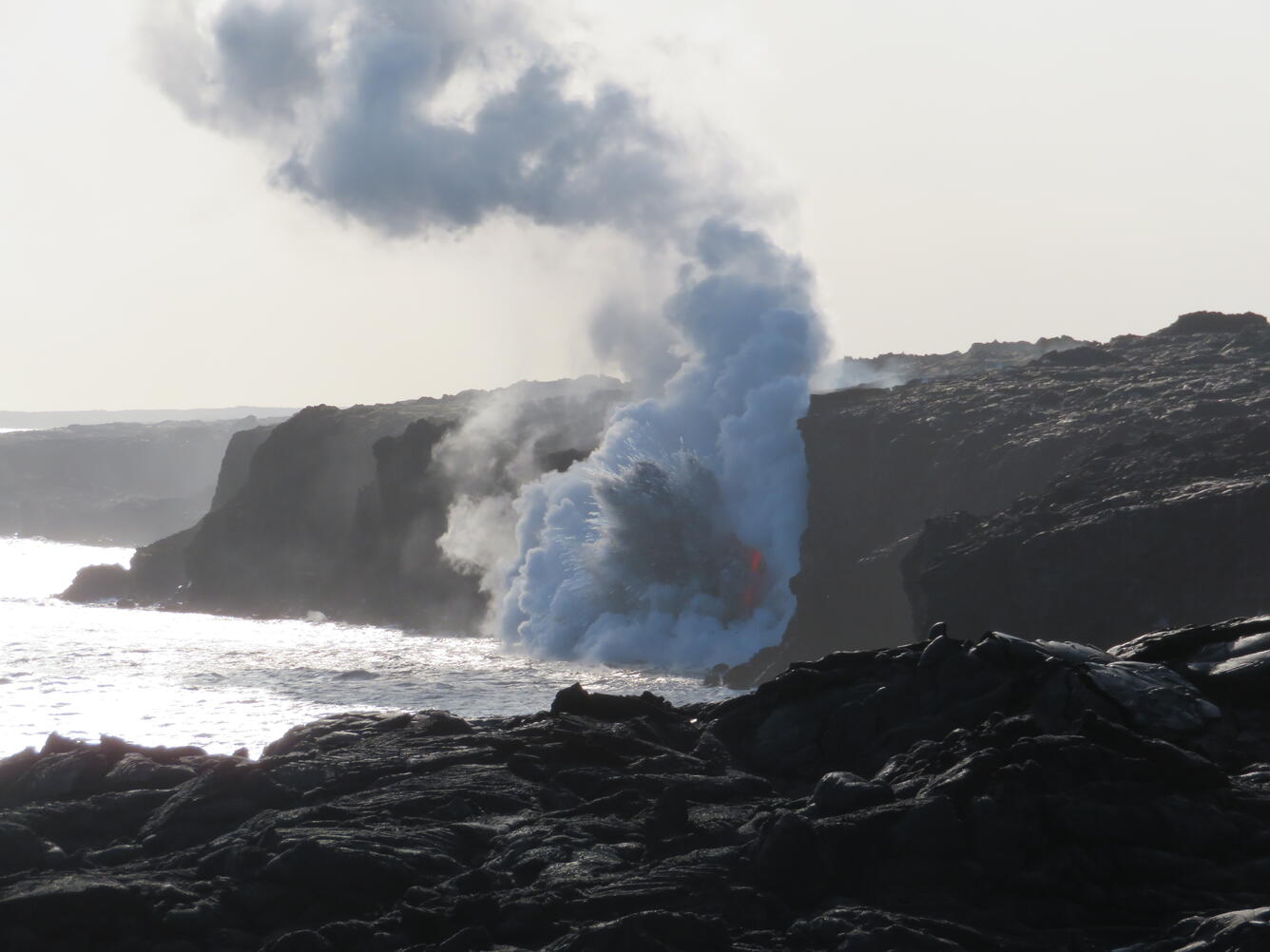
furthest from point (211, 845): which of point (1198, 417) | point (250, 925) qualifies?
point (1198, 417)

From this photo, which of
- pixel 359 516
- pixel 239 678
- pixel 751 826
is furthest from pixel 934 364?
pixel 751 826

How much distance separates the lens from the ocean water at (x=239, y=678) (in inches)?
2080

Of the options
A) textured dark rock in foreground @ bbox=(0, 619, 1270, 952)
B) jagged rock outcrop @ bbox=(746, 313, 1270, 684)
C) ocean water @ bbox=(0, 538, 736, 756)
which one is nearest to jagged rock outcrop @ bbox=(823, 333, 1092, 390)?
jagged rock outcrop @ bbox=(746, 313, 1270, 684)

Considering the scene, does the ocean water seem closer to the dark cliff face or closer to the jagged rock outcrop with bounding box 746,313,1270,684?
the dark cliff face

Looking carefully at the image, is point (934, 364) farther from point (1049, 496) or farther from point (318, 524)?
point (1049, 496)

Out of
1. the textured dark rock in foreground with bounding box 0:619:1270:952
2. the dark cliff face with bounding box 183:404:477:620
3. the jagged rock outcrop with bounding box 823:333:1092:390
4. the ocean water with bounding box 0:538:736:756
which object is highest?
the jagged rock outcrop with bounding box 823:333:1092:390

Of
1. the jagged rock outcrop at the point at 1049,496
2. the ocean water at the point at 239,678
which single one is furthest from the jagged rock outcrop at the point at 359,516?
the jagged rock outcrop at the point at 1049,496

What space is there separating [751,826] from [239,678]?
46754mm

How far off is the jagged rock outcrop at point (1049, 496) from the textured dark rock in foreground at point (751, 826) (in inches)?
744

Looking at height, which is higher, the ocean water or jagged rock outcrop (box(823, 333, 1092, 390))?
jagged rock outcrop (box(823, 333, 1092, 390))

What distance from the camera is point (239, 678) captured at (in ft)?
216

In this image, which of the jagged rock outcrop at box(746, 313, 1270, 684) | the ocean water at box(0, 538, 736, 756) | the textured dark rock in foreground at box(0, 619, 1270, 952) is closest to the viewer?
the textured dark rock in foreground at box(0, 619, 1270, 952)

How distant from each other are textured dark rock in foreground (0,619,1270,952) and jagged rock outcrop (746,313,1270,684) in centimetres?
1890

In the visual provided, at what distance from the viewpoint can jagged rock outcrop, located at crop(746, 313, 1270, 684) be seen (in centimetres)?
4559
